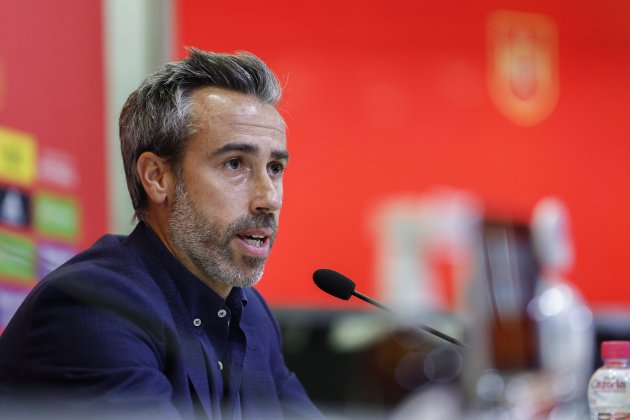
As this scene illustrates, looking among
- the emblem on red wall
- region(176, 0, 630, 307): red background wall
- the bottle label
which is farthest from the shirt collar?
the emblem on red wall

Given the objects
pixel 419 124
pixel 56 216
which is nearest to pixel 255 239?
pixel 56 216

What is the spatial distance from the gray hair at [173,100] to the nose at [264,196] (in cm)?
13

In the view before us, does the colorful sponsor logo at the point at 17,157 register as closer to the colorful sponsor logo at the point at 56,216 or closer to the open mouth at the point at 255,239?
the colorful sponsor logo at the point at 56,216

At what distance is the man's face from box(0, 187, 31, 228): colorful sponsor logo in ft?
2.48

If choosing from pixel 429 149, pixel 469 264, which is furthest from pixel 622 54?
pixel 469 264

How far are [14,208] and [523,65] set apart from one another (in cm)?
363

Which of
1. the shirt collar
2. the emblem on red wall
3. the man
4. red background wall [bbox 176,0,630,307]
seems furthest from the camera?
the emblem on red wall

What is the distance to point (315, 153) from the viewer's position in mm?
4980

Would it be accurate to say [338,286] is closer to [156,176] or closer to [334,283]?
[334,283]

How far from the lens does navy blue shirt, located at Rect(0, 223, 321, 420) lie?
142cm

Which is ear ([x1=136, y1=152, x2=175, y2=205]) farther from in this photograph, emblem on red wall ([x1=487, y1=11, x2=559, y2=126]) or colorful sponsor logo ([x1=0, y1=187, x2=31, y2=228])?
emblem on red wall ([x1=487, y1=11, x2=559, y2=126])

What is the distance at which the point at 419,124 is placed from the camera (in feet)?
17.5

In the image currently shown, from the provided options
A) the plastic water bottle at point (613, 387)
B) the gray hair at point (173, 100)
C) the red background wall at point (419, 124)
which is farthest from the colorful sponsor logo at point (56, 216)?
the red background wall at point (419, 124)

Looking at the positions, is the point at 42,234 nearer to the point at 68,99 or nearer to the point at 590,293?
the point at 68,99
